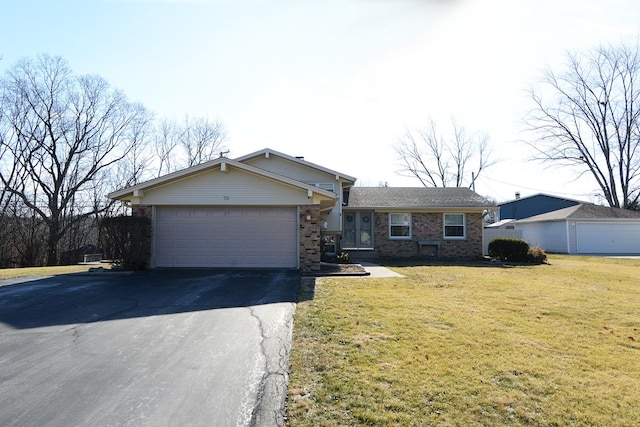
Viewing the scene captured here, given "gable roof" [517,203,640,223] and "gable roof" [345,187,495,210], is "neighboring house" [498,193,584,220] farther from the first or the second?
"gable roof" [345,187,495,210]

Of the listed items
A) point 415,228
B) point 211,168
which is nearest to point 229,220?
point 211,168

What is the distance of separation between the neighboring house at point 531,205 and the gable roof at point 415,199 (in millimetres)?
20774

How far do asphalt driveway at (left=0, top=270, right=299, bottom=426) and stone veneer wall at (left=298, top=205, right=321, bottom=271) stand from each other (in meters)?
4.15

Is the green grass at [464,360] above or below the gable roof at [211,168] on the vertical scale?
below

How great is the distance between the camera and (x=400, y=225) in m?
19.9

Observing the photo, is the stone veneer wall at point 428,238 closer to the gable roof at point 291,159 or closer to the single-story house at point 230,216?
the gable roof at point 291,159

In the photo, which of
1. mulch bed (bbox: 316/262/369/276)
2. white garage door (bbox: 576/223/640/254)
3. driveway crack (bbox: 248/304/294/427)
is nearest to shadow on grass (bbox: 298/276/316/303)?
mulch bed (bbox: 316/262/369/276)

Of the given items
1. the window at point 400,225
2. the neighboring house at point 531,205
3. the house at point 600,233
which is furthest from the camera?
the neighboring house at point 531,205

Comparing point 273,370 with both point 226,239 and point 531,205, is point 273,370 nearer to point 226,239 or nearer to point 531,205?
point 226,239

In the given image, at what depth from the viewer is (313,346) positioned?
4.84 m

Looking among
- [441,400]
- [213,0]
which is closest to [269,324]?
[441,400]

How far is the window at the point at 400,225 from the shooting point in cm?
1981

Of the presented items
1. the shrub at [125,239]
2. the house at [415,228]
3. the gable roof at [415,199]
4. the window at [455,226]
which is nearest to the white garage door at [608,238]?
the gable roof at [415,199]

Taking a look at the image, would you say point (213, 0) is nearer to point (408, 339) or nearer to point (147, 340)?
point (147, 340)
